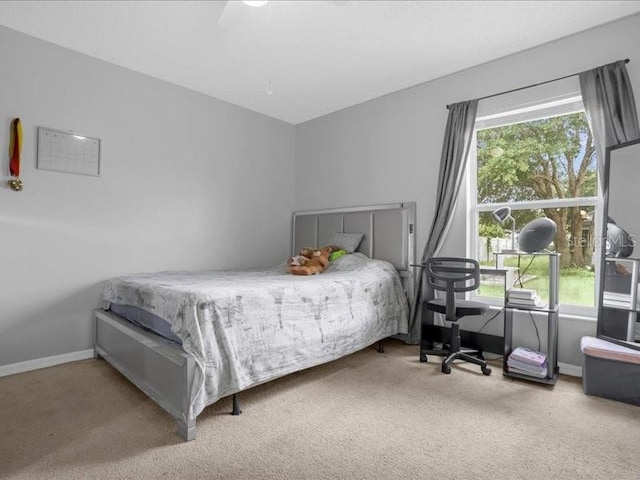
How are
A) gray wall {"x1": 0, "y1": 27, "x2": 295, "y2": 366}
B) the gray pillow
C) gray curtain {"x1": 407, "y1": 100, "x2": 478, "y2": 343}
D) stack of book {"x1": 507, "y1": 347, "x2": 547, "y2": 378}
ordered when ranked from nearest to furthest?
stack of book {"x1": 507, "y1": 347, "x2": 547, "y2": 378}, gray wall {"x1": 0, "y1": 27, "x2": 295, "y2": 366}, gray curtain {"x1": 407, "y1": 100, "x2": 478, "y2": 343}, the gray pillow

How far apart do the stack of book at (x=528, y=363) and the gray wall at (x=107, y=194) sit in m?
2.81

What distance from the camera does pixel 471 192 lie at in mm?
3344

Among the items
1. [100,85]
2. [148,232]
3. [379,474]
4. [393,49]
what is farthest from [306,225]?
[379,474]

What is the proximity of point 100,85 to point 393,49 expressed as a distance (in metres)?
2.54

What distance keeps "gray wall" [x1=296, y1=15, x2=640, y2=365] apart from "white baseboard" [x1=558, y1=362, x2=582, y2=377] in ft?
0.10

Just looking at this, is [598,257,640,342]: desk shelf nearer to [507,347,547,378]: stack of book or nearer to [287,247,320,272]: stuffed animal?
[507,347,547,378]: stack of book

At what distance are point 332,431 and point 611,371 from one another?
1.81 meters

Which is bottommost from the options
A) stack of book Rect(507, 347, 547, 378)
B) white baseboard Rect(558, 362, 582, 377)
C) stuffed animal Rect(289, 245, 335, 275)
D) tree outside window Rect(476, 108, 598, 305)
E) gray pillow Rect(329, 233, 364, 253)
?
white baseboard Rect(558, 362, 582, 377)

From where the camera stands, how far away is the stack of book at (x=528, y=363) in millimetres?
2516

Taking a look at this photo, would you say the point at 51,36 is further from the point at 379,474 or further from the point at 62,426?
the point at 379,474

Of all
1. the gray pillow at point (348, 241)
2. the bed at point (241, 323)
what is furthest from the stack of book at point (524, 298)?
the gray pillow at point (348, 241)

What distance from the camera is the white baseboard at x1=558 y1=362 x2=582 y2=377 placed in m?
2.67

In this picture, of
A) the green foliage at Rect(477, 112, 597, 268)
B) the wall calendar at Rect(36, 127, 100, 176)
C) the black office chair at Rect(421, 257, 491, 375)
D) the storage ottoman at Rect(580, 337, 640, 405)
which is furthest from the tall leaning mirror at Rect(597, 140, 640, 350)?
the wall calendar at Rect(36, 127, 100, 176)

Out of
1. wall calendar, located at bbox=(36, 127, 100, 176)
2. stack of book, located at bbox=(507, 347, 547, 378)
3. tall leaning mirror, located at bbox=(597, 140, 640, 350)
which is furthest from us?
wall calendar, located at bbox=(36, 127, 100, 176)
